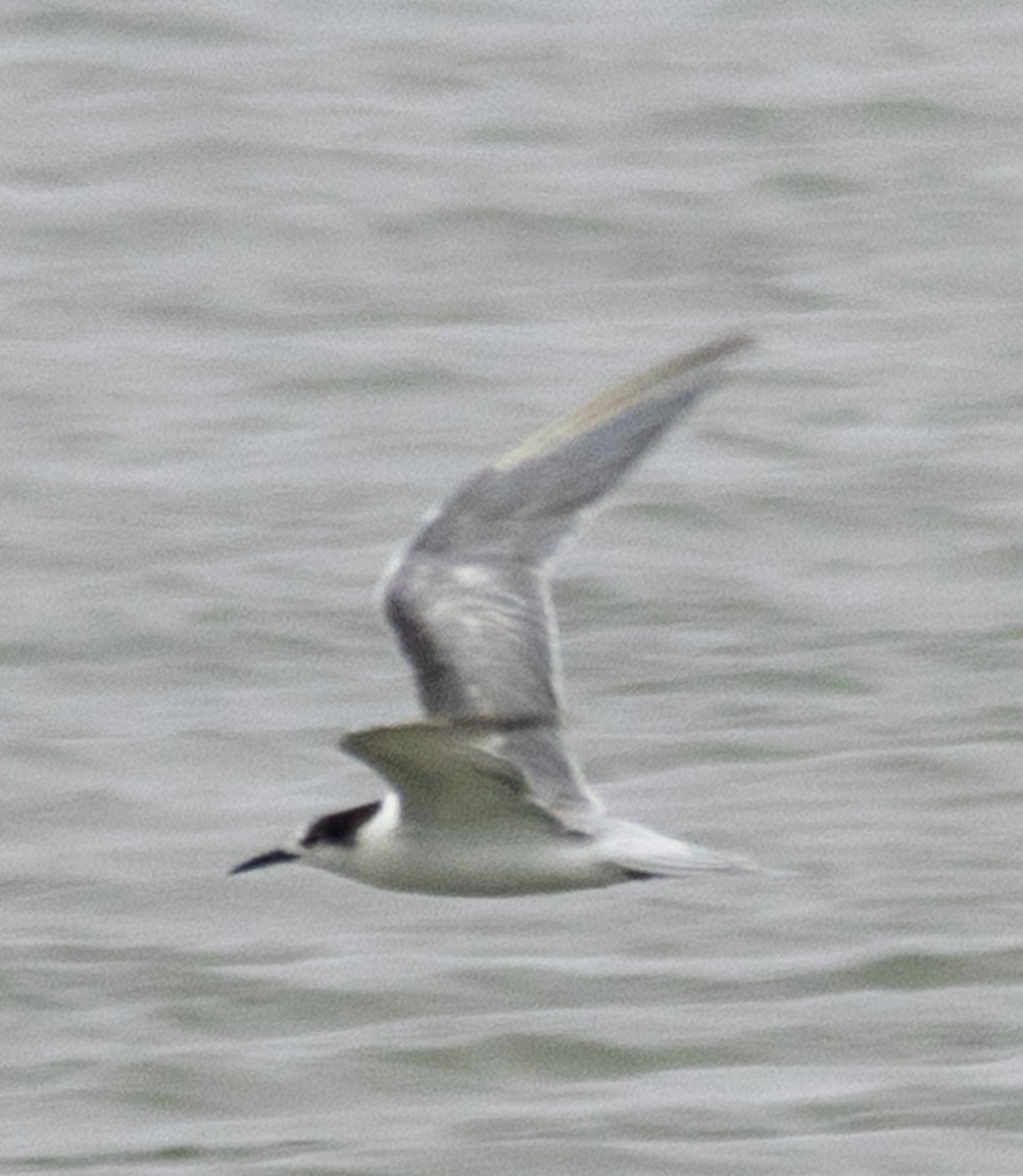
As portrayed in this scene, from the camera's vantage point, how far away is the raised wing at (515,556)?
8.89 m

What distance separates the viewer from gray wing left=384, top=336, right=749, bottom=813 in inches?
346

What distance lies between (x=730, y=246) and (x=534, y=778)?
8517 mm

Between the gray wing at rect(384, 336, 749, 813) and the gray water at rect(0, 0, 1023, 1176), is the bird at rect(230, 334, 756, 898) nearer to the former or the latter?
the gray wing at rect(384, 336, 749, 813)

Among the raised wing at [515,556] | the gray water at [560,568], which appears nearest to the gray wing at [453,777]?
the raised wing at [515,556]

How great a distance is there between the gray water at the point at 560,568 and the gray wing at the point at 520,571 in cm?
156

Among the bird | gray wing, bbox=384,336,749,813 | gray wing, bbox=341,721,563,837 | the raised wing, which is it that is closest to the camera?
gray wing, bbox=341,721,563,837

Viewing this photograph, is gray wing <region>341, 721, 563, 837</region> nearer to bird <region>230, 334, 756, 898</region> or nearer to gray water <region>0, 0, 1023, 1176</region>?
bird <region>230, 334, 756, 898</region>

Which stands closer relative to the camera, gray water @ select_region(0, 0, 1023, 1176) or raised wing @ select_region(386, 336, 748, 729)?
raised wing @ select_region(386, 336, 748, 729)

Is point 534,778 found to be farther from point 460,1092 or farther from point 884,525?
point 884,525

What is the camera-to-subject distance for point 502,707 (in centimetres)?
880

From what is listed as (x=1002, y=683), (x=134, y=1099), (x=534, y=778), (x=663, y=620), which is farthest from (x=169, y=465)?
(x=534, y=778)

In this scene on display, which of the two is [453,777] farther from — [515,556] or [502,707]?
[515,556]

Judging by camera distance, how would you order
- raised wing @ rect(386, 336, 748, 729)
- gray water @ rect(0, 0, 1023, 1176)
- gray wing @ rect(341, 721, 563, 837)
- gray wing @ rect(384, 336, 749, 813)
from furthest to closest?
1. gray water @ rect(0, 0, 1023, 1176)
2. raised wing @ rect(386, 336, 748, 729)
3. gray wing @ rect(384, 336, 749, 813)
4. gray wing @ rect(341, 721, 563, 837)

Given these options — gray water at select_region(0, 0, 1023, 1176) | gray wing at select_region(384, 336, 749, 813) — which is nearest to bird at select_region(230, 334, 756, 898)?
gray wing at select_region(384, 336, 749, 813)
